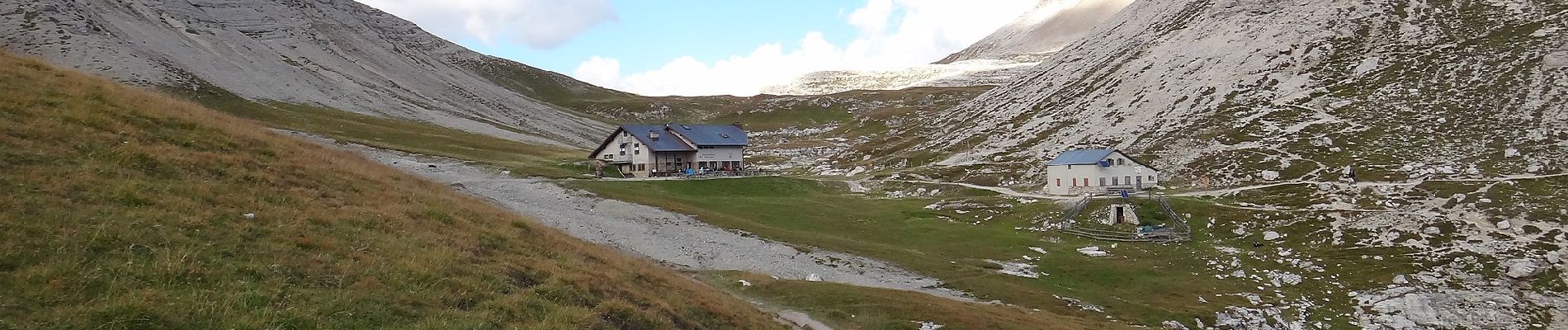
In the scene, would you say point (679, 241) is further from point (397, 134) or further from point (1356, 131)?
point (1356, 131)

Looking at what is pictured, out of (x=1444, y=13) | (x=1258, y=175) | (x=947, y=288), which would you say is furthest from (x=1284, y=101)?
(x=947, y=288)

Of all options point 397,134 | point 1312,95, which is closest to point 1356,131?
point 1312,95

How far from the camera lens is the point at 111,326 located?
1240 centimetres

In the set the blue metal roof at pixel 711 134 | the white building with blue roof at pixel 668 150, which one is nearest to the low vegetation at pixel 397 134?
the white building with blue roof at pixel 668 150

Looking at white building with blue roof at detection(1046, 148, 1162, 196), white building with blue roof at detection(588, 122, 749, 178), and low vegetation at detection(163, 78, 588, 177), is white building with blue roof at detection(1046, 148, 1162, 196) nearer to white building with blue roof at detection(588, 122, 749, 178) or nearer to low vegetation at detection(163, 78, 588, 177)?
white building with blue roof at detection(588, 122, 749, 178)

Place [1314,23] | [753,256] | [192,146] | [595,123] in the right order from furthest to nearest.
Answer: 1. [595,123]
2. [1314,23]
3. [753,256]
4. [192,146]

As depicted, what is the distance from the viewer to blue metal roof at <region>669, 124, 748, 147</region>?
312 ft

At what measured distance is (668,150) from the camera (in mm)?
90250

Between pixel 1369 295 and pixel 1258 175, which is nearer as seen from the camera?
pixel 1369 295

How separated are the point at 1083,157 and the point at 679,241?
160 feet

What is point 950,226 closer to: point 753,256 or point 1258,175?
point 753,256

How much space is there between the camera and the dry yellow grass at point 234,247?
45.3ft

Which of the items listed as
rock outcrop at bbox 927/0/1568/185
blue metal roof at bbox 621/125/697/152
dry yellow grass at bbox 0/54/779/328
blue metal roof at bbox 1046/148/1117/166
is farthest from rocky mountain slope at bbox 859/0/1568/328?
dry yellow grass at bbox 0/54/779/328

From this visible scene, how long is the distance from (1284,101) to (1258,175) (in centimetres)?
2411
